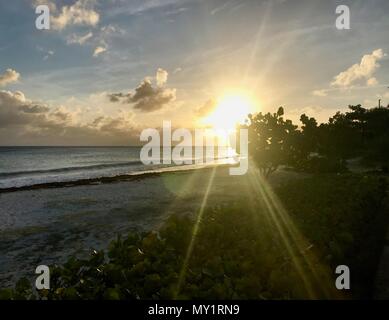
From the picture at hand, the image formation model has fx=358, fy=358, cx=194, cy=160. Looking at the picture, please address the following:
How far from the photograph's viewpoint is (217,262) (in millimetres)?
3855

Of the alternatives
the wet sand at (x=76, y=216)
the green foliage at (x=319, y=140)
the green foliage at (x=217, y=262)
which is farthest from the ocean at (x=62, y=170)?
the green foliage at (x=217, y=262)

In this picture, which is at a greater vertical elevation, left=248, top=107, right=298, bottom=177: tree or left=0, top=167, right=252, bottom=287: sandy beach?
left=248, top=107, right=298, bottom=177: tree

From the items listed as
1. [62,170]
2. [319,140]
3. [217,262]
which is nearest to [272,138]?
[217,262]

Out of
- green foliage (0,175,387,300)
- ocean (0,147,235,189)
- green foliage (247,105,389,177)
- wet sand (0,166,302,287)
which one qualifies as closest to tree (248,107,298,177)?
green foliage (247,105,389,177)

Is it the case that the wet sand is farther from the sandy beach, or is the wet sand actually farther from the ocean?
the ocean

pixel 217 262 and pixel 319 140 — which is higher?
pixel 319 140

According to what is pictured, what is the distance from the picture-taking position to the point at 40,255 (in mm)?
13648

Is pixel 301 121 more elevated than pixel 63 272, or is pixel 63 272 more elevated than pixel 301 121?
pixel 301 121

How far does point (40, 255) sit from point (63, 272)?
35.5 ft

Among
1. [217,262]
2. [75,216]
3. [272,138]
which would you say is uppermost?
[272,138]

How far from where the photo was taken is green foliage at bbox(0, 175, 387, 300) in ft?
11.5

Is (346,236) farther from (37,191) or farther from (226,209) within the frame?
(37,191)

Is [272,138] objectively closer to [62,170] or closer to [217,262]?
[217,262]
